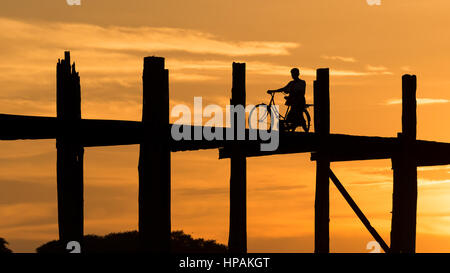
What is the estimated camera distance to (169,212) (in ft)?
43.8

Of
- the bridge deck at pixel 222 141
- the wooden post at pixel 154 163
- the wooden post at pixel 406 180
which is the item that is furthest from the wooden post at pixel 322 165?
the wooden post at pixel 154 163

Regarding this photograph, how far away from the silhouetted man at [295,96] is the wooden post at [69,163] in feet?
18.4

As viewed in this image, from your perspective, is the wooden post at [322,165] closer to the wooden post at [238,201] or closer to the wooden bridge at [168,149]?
the wooden bridge at [168,149]

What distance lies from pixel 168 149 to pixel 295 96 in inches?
233

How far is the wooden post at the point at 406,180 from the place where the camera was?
18000 mm

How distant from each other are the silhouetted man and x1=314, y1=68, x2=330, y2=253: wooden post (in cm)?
151

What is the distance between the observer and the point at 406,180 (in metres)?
18.1

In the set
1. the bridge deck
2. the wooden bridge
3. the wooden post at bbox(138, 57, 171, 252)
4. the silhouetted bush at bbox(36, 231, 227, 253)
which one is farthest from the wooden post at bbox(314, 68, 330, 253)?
the silhouetted bush at bbox(36, 231, 227, 253)

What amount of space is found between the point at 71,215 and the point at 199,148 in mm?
2281

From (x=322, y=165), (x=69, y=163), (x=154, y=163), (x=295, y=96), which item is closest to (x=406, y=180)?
(x=322, y=165)

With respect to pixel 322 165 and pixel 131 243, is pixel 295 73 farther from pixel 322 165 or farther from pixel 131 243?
pixel 131 243

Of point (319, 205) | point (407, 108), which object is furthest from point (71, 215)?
point (407, 108)

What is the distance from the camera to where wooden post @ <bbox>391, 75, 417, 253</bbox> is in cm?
1800
